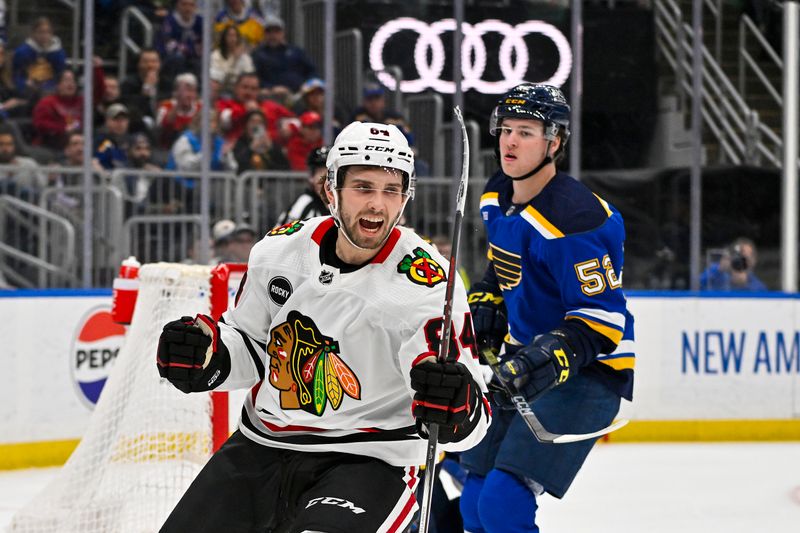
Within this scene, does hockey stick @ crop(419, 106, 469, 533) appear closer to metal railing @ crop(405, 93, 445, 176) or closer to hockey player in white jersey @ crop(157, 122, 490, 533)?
hockey player in white jersey @ crop(157, 122, 490, 533)

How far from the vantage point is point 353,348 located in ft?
7.39

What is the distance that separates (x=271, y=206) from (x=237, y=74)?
762mm

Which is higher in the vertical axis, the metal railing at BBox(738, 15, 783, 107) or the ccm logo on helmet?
the metal railing at BBox(738, 15, 783, 107)

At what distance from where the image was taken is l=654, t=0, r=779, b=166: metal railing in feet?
22.1

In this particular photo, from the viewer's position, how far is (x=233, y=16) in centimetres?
661

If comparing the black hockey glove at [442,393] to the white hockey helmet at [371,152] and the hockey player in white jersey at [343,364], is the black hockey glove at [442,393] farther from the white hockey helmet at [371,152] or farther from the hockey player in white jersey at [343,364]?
the white hockey helmet at [371,152]

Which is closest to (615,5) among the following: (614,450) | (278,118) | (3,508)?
(278,118)

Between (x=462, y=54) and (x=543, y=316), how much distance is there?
12.9ft

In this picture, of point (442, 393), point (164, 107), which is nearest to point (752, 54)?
point (164, 107)

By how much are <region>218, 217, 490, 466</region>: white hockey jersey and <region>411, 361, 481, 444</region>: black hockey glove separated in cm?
10

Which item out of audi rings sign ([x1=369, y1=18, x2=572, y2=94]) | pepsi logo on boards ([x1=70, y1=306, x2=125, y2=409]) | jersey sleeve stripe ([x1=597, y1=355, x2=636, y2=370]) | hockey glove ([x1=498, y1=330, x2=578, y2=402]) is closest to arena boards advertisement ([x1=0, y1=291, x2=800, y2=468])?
audi rings sign ([x1=369, y1=18, x2=572, y2=94])

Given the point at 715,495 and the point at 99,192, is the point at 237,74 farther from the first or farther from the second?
the point at 715,495

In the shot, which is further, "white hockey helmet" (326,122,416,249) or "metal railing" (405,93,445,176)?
"metal railing" (405,93,445,176)

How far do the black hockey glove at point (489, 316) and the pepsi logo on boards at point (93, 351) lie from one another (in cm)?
263
